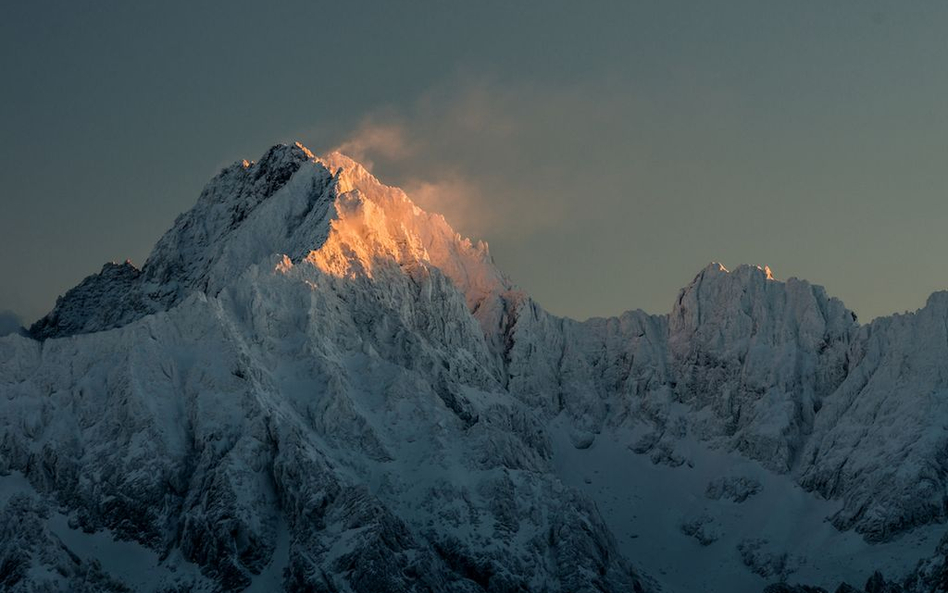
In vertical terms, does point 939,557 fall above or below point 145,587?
above

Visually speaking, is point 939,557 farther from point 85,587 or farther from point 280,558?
point 85,587

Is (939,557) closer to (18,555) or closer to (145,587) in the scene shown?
(145,587)

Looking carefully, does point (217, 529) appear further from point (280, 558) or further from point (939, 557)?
point (939, 557)

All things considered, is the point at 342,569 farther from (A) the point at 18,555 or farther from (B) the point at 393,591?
(A) the point at 18,555

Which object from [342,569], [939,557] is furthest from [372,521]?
[939,557]

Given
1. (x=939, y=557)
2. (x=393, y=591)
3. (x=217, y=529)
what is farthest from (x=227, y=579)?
(x=939, y=557)

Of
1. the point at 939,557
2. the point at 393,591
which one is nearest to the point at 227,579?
the point at 393,591

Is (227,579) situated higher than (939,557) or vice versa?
(939,557)
